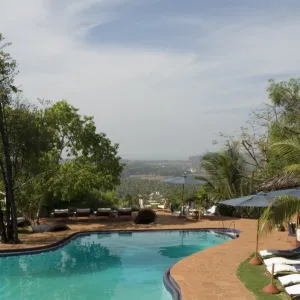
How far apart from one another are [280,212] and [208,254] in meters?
4.92

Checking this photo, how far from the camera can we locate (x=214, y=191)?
84.2 ft

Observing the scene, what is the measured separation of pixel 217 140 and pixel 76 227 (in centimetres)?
1196

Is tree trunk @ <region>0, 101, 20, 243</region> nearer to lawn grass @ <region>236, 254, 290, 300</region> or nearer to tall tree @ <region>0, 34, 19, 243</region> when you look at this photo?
tall tree @ <region>0, 34, 19, 243</region>

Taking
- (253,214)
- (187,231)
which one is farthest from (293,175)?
(253,214)

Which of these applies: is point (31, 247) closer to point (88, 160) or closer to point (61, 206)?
point (88, 160)

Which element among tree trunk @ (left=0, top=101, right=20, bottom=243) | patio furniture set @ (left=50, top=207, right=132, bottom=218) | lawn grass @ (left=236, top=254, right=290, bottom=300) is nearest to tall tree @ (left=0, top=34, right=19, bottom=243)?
tree trunk @ (left=0, top=101, right=20, bottom=243)

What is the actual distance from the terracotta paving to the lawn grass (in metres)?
0.17

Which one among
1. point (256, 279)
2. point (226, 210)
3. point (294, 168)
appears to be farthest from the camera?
point (226, 210)

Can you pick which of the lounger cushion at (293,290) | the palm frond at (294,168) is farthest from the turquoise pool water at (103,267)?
the palm frond at (294,168)

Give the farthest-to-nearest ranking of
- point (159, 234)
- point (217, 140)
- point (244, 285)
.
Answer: point (217, 140)
point (159, 234)
point (244, 285)

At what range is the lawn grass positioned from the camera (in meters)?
8.91

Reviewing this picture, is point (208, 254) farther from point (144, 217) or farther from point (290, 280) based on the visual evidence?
point (144, 217)

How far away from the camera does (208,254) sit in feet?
44.2

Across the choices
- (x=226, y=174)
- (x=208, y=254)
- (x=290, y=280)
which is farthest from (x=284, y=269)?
(x=226, y=174)
